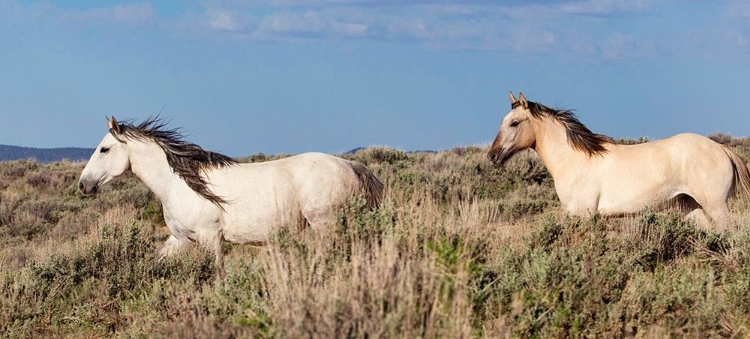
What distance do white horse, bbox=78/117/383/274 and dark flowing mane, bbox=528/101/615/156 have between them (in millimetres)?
2115

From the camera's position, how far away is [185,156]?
1005cm

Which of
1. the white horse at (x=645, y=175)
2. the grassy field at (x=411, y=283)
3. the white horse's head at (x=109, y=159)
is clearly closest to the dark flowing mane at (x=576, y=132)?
the white horse at (x=645, y=175)

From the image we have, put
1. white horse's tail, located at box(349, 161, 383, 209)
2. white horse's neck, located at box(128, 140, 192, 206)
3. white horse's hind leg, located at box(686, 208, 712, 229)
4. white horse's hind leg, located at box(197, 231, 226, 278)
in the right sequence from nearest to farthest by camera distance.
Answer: white horse's hind leg, located at box(197, 231, 226, 278) → white horse's tail, located at box(349, 161, 383, 209) → white horse's hind leg, located at box(686, 208, 712, 229) → white horse's neck, located at box(128, 140, 192, 206)

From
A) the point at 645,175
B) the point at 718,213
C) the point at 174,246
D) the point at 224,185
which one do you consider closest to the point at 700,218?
the point at 718,213

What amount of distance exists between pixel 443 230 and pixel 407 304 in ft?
5.88

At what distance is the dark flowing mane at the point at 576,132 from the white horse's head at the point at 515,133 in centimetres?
11

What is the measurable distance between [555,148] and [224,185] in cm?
366

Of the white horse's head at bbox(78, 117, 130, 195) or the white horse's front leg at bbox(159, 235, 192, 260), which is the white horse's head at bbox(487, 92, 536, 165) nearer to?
the white horse's front leg at bbox(159, 235, 192, 260)

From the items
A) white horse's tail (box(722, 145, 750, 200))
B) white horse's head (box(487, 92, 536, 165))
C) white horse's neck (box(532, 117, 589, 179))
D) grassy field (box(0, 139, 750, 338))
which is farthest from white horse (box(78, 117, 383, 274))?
white horse's tail (box(722, 145, 750, 200))

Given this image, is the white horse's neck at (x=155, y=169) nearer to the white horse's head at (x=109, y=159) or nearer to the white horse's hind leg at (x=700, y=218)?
the white horse's head at (x=109, y=159)

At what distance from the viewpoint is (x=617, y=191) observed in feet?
32.6

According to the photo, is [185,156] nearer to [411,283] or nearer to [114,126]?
[114,126]

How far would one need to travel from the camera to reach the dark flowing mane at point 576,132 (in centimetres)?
1028

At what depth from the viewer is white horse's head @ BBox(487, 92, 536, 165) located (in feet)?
35.0
